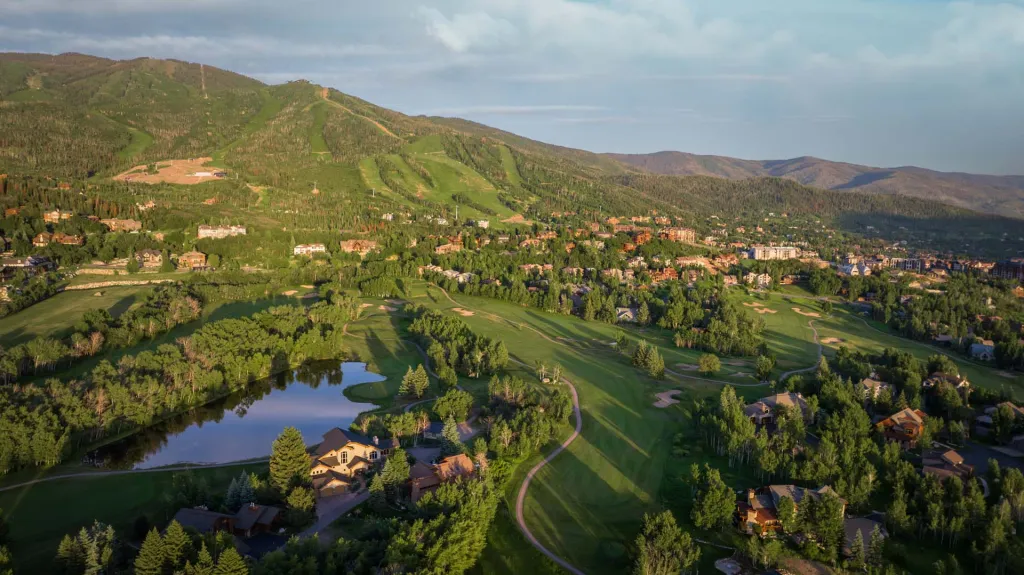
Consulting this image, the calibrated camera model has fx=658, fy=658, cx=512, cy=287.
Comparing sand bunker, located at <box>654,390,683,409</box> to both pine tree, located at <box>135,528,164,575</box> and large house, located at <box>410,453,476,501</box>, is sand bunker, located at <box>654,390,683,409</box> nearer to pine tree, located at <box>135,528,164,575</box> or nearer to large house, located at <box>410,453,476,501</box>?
large house, located at <box>410,453,476,501</box>

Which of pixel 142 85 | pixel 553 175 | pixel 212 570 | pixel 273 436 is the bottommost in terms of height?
pixel 273 436

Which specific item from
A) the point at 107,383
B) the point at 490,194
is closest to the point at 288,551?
the point at 107,383

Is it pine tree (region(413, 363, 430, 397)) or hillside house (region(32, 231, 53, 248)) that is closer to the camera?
pine tree (region(413, 363, 430, 397))

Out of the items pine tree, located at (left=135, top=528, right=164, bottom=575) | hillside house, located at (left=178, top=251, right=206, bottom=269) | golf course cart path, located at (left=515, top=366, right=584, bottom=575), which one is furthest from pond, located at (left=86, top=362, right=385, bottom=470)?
hillside house, located at (left=178, top=251, right=206, bottom=269)

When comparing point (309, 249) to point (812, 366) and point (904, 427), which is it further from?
point (904, 427)

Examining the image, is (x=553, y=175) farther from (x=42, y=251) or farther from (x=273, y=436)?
(x=273, y=436)

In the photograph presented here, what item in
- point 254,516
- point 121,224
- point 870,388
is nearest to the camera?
point 254,516

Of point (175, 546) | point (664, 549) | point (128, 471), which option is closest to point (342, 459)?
point (175, 546)
